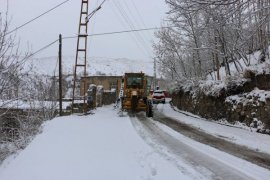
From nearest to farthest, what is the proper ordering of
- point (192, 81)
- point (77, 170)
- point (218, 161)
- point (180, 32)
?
1. point (77, 170)
2. point (218, 161)
3. point (192, 81)
4. point (180, 32)

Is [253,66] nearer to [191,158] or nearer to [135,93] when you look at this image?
[191,158]

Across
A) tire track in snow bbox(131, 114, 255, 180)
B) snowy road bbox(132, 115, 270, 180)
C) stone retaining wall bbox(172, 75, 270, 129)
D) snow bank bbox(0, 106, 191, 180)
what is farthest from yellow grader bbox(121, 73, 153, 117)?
snow bank bbox(0, 106, 191, 180)

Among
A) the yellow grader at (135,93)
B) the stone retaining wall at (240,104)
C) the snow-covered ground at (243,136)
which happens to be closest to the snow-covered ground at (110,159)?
the snow-covered ground at (243,136)

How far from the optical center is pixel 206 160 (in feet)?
36.1

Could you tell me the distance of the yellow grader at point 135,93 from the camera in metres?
29.5

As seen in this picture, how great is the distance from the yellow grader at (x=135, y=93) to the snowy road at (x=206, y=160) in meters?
13.3

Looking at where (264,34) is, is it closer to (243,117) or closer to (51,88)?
(243,117)

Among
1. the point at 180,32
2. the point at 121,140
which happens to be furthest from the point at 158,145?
the point at 180,32

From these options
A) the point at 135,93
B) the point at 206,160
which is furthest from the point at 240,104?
the point at 135,93

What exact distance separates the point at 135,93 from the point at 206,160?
62.9 ft

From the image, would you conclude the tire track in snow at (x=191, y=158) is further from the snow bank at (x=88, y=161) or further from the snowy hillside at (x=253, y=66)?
the snowy hillside at (x=253, y=66)

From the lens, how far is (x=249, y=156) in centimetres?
1157

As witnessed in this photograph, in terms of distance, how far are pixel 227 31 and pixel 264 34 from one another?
302 centimetres

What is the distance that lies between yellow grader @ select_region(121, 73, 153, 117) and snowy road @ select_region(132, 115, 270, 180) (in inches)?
523
